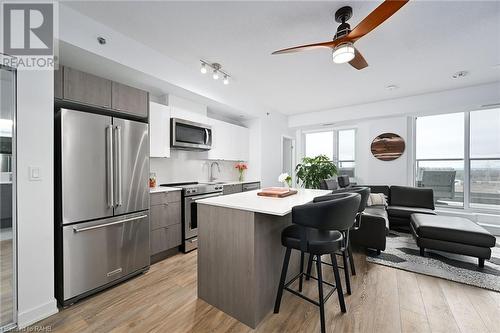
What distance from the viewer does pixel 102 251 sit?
7.07 feet

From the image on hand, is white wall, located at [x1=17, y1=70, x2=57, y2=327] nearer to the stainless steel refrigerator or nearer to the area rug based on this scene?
the stainless steel refrigerator

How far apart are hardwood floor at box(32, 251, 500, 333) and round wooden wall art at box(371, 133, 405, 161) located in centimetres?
329

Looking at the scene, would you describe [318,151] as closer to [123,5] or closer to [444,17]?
[444,17]

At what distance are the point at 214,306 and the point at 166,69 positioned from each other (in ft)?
9.48

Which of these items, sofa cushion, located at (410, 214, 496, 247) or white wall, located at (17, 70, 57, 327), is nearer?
white wall, located at (17, 70, 57, 327)

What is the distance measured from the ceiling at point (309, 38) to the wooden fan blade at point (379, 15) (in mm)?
383

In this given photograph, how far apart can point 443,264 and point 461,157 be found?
3.00 m

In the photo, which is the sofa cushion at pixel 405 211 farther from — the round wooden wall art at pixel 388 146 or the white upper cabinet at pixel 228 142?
the white upper cabinet at pixel 228 142

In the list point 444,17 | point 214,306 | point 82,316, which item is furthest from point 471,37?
point 82,316

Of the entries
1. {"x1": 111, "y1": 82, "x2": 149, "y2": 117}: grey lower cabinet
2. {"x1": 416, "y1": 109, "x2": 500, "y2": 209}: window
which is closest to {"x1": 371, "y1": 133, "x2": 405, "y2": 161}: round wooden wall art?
{"x1": 416, "y1": 109, "x2": 500, "y2": 209}: window

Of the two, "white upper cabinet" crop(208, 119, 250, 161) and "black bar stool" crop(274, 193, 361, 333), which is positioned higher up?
"white upper cabinet" crop(208, 119, 250, 161)

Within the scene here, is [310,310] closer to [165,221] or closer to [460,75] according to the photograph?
[165,221]

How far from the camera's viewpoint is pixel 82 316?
182 cm

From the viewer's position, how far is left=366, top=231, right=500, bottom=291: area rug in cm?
236
